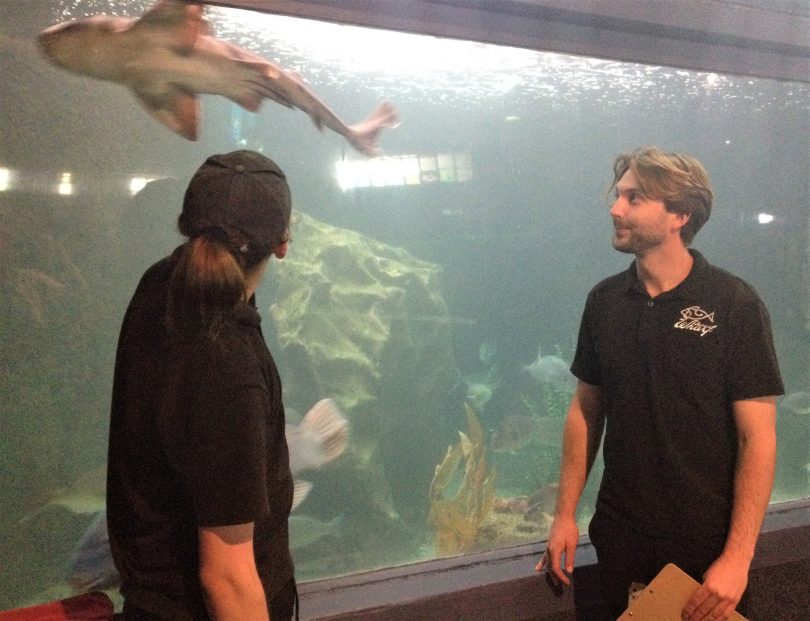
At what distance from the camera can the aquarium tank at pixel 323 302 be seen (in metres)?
3.17

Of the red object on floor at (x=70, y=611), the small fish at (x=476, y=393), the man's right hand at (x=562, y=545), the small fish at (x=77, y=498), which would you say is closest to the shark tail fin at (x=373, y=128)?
the man's right hand at (x=562, y=545)

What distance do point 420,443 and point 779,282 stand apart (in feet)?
22.1

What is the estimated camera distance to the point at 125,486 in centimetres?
119

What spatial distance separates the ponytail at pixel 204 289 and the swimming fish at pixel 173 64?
1.02 metres

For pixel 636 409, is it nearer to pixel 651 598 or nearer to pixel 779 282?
pixel 651 598

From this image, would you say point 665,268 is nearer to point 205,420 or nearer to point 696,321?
point 696,321

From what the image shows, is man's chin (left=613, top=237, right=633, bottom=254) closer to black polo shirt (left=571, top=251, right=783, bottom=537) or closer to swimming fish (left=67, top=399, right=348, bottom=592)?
black polo shirt (left=571, top=251, right=783, bottom=537)

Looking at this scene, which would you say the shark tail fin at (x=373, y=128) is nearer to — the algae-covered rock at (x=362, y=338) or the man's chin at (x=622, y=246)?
the man's chin at (x=622, y=246)

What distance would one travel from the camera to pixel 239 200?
115 cm

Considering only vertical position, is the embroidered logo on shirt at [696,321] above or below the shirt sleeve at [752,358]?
above

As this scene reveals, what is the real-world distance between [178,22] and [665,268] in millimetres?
1756

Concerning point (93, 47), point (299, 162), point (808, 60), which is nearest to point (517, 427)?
point (808, 60)

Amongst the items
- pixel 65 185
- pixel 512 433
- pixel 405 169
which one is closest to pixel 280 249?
pixel 65 185

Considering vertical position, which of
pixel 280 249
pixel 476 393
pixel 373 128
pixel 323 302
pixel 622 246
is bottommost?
pixel 476 393
